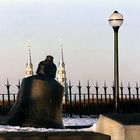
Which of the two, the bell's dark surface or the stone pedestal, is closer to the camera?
the stone pedestal

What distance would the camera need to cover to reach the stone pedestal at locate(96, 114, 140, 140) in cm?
891

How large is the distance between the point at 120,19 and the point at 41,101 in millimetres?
5690

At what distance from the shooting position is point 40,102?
11.6 meters

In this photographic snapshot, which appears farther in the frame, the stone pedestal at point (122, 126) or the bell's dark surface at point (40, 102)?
the bell's dark surface at point (40, 102)

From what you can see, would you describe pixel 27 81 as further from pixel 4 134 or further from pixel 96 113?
Result: pixel 96 113

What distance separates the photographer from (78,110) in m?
24.6

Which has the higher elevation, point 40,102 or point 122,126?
point 40,102

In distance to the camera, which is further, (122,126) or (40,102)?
(40,102)

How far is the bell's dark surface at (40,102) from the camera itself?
11.4m

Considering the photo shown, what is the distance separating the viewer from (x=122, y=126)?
895 centimetres

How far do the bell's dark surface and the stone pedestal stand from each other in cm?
201

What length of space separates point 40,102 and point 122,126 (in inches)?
120

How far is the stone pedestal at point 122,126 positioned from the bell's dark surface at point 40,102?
2.01 m

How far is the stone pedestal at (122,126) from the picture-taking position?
8914 millimetres
